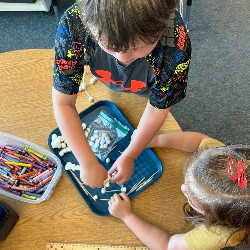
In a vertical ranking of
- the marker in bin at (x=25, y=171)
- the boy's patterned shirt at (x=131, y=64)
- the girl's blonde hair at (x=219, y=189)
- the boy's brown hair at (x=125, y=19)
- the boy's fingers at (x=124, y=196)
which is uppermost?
the boy's brown hair at (x=125, y=19)

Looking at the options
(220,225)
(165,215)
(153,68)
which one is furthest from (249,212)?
(153,68)

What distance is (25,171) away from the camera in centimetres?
90

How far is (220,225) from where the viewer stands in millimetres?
764

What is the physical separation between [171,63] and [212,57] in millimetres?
1034

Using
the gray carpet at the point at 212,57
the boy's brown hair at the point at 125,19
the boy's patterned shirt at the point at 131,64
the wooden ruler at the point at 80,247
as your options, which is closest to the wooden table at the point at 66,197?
the wooden ruler at the point at 80,247

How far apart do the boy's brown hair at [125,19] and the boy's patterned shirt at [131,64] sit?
0.16 m

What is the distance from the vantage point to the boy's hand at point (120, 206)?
821 mm

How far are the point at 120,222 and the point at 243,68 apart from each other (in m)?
1.15

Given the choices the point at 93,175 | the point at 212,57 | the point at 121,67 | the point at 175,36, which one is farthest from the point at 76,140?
the point at 212,57

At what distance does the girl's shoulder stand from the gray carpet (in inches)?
32.0

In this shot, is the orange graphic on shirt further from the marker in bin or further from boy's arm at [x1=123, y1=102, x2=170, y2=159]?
the marker in bin

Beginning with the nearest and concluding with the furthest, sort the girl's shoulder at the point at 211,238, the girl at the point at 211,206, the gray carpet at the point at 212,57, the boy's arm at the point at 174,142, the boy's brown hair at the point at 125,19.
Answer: the boy's brown hair at the point at 125,19 < the girl at the point at 211,206 < the girl's shoulder at the point at 211,238 < the boy's arm at the point at 174,142 < the gray carpet at the point at 212,57

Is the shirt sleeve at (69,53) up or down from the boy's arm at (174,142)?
up

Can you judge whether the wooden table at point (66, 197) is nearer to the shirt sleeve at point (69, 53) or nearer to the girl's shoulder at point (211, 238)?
the girl's shoulder at point (211, 238)
